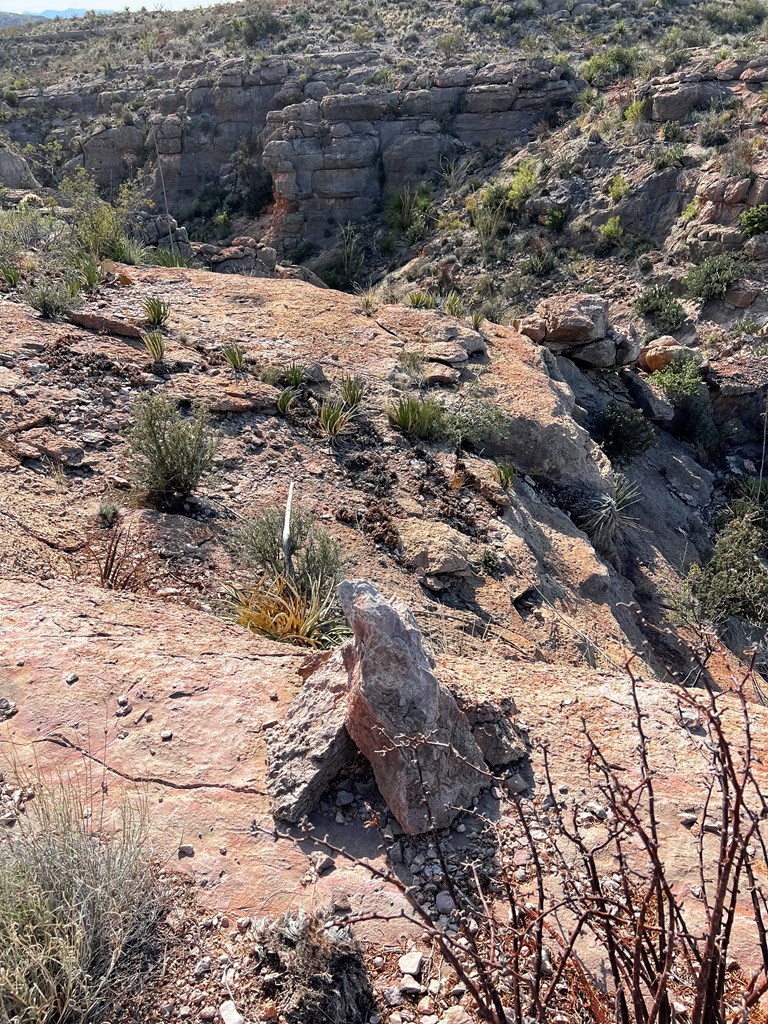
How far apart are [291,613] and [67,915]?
2.36 metres

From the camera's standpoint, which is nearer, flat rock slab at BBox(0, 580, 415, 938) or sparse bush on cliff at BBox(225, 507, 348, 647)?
flat rock slab at BBox(0, 580, 415, 938)

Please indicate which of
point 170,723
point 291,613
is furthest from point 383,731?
point 291,613

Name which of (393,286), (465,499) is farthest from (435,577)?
(393,286)

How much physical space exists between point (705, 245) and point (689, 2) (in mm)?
17416

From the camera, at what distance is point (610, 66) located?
75.8 feet

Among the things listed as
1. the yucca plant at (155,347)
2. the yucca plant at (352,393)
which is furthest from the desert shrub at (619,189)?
the yucca plant at (155,347)

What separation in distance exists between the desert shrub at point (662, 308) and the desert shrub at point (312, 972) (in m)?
15.7

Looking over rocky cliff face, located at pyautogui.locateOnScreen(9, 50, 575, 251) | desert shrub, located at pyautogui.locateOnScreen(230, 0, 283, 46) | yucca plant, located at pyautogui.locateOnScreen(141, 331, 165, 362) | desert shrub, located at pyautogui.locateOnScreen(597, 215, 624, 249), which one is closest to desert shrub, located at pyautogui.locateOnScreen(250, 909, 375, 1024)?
yucca plant, located at pyautogui.locateOnScreen(141, 331, 165, 362)

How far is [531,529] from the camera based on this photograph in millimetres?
7250

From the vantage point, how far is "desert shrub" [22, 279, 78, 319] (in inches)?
296

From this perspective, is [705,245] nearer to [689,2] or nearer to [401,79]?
[401,79]

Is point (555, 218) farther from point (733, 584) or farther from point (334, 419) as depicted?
point (334, 419)

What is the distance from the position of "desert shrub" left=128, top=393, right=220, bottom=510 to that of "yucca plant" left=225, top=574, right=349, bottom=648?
1.16m

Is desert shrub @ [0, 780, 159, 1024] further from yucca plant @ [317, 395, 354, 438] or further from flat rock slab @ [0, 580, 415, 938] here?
yucca plant @ [317, 395, 354, 438]
